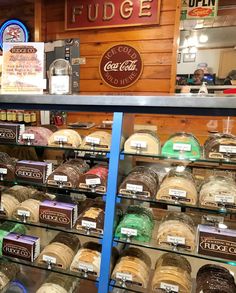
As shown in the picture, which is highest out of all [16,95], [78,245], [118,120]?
[16,95]

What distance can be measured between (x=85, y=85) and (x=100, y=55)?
1.46ft

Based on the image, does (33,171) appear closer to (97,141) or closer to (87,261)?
(97,141)

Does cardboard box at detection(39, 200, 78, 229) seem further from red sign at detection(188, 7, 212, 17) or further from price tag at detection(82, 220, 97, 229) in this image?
red sign at detection(188, 7, 212, 17)

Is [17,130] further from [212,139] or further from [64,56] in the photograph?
[212,139]

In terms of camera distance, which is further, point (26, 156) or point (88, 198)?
point (26, 156)

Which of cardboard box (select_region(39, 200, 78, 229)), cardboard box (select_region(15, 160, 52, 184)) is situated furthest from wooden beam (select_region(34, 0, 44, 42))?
cardboard box (select_region(39, 200, 78, 229))

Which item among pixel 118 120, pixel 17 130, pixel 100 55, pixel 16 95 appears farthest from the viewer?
pixel 100 55

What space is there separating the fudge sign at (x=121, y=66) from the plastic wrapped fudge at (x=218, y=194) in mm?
2300

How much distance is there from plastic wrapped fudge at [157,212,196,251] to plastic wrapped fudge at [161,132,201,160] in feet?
1.19

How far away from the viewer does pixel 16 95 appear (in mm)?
1555

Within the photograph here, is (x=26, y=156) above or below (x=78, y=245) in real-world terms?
above

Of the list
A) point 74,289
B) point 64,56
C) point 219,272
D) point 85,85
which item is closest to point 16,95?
point 64,56

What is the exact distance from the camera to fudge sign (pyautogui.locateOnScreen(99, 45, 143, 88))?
3432 mm

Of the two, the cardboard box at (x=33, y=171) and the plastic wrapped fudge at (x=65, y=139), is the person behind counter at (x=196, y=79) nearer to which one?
the plastic wrapped fudge at (x=65, y=139)
